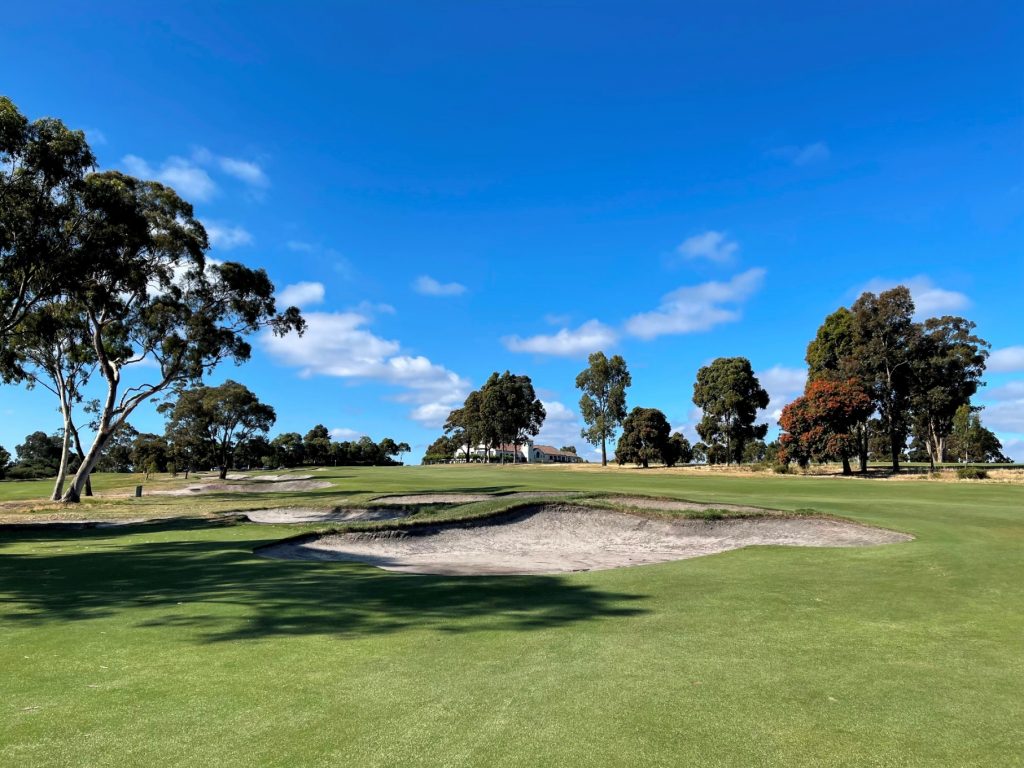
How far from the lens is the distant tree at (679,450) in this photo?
75250mm

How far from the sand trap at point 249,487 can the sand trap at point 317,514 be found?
1800 centimetres

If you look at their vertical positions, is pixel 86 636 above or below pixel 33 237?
below

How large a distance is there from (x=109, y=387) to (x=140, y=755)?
35.8 m

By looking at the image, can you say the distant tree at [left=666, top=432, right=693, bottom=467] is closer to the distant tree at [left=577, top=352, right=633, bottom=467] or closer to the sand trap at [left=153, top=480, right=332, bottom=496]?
the distant tree at [left=577, top=352, right=633, bottom=467]

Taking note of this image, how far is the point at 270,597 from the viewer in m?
8.99

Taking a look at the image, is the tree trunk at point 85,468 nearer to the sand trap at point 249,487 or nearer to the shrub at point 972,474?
the sand trap at point 249,487

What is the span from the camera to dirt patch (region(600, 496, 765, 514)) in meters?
19.5

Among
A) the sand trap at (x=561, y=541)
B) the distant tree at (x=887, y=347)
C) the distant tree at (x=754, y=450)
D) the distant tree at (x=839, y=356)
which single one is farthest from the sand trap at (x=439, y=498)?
the distant tree at (x=754, y=450)

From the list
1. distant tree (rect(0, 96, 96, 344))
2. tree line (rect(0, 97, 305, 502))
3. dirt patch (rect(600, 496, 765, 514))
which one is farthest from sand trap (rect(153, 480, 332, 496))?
dirt patch (rect(600, 496, 765, 514))

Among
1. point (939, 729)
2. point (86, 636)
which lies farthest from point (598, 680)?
point (86, 636)

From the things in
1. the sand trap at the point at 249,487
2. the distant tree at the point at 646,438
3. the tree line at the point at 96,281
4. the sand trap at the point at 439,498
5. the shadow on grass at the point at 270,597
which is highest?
the tree line at the point at 96,281

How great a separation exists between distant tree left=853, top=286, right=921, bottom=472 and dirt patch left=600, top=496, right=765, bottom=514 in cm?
3779

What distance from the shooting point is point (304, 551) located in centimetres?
1609

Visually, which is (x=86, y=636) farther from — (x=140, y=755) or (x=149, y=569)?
(x=149, y=569)
